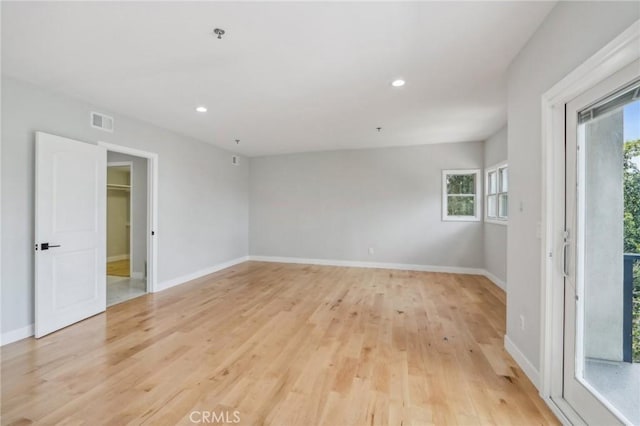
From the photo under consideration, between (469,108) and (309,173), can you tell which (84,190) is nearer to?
(309,173)

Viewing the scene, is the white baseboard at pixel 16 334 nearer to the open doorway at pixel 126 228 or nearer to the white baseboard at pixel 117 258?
the open doorway at pixel 126 228

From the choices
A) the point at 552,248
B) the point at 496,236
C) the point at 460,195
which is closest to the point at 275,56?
the point at 552,248

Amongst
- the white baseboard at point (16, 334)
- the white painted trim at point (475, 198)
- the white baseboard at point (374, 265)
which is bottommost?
the white baseboard at point (16, 334)

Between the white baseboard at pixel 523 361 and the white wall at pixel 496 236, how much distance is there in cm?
238

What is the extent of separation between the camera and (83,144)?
3291mm

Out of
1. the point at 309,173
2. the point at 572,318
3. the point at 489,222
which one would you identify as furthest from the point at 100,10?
the point at 489,222

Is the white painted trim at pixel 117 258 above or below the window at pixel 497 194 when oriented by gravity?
below

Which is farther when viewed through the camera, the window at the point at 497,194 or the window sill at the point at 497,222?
the window at the point at 497,194

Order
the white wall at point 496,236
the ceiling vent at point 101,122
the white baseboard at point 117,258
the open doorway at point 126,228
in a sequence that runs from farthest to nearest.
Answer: the white baseboard at point 117,258 → the open doorway at point 126,228 → the white wall at point 496,236 → the ceiling vent at point 101,122

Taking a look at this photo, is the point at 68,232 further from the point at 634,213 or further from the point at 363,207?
the point at 363,207

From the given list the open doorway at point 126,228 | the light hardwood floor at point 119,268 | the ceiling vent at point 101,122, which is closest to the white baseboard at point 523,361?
the open doorway at point 126,228

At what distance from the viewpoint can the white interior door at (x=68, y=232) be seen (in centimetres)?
289

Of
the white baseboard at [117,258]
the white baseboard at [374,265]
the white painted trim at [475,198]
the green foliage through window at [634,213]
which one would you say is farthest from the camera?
the white baseboard at [117,258]

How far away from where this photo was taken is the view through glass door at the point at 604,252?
1.40 metres
